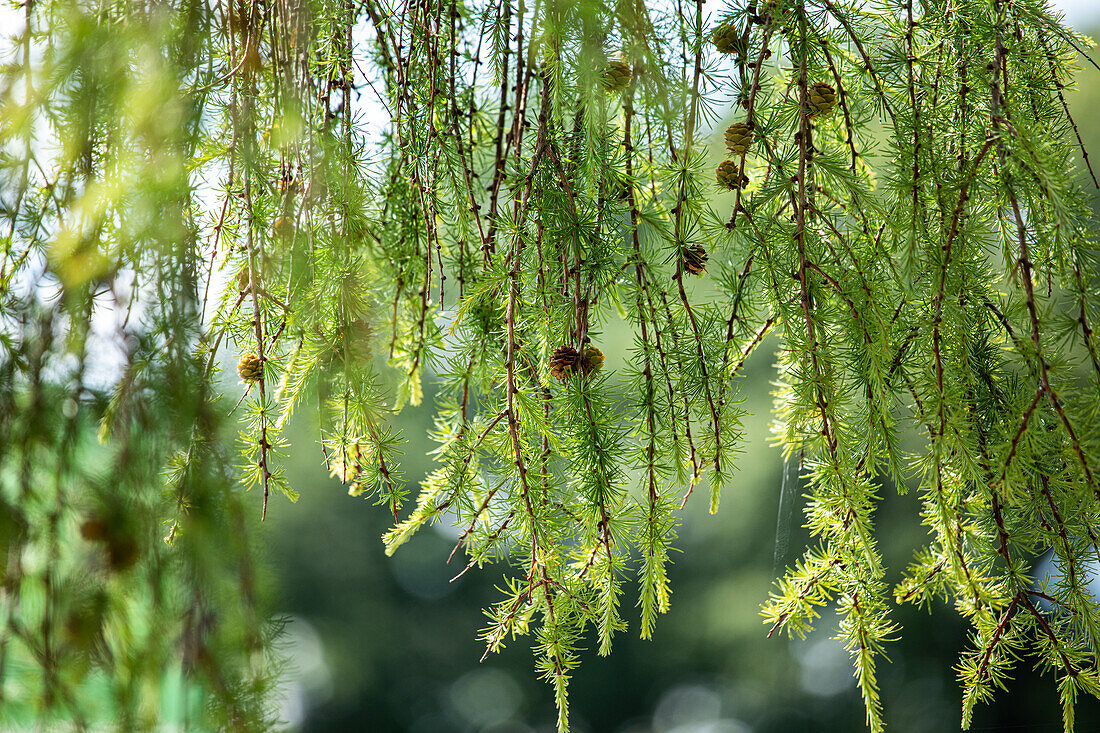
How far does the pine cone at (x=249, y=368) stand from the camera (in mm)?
616

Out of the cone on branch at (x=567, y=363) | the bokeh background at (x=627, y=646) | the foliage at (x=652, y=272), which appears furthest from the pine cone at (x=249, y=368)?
the bokeh background at (x=627, y=646)

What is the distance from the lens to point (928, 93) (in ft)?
1.97

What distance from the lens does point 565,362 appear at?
0.55 meters

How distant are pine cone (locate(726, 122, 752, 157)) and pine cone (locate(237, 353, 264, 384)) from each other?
410mm

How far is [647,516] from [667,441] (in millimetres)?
68

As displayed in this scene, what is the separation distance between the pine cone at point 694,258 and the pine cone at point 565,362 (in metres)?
0.11

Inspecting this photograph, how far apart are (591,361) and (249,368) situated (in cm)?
29

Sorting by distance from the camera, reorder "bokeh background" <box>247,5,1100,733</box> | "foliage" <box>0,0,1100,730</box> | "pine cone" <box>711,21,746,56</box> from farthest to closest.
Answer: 1. "bokeh background" <box>247,5,1100,733</box>
2. "pine cone" <box>711,21,746,56</box>
3. "foliage" <box>0,0,1100,730</box>

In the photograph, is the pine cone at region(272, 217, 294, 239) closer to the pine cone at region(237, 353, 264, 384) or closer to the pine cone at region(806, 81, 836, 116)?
the pine cone at region(237, 353, 264, 384)

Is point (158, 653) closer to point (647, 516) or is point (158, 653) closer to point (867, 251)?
point (647, 516)

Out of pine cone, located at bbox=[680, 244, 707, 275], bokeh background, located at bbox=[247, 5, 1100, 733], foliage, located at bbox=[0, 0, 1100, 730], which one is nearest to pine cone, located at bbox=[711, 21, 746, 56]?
foliage, located at bbox=[0, 0, 1100, 730]

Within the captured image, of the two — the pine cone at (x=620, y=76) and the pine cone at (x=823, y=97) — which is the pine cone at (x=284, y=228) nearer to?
the pine cone at (x=620, y=76)

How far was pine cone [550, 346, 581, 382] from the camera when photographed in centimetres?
55

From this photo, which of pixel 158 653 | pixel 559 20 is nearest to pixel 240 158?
pixel 559 20
